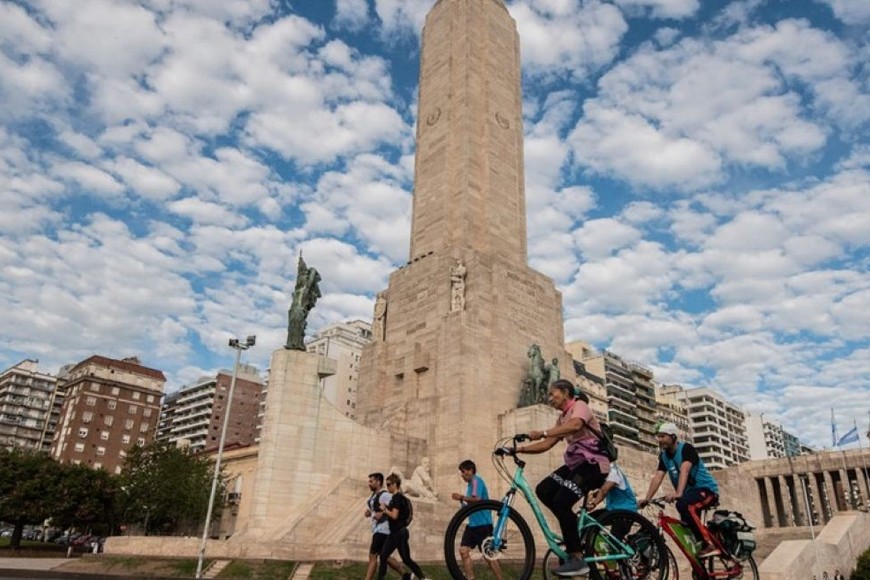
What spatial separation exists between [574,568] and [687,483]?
207cm

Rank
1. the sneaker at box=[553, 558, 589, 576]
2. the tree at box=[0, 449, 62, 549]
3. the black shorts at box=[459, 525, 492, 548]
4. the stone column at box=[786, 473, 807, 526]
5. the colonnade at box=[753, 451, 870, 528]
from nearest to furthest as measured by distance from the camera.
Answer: the sneaker at box=[553, 558, 589, 576] → the black shorts at box=[459, 525, 492, 548] → the tree at box=[0, 449, 62, 549] → the colonnade at box=[753, 451, 870, 528] → the stone column at box=[786, 473, 807, 526]

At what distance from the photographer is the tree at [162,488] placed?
39438mm

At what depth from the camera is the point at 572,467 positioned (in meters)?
6.15

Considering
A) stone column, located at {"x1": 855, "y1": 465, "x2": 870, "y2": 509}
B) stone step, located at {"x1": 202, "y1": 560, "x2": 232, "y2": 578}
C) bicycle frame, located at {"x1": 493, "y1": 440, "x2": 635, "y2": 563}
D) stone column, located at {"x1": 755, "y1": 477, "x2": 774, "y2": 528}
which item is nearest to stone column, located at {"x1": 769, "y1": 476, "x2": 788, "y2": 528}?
stone column, located at {"x1": 755, "y1": 477, "x2": 774, "y2": 528}

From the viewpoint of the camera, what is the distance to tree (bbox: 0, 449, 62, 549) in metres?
36.1

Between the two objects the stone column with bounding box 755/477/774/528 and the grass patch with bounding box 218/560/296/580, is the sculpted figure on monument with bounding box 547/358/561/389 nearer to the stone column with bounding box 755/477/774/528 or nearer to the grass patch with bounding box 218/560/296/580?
the grass patch with bounding box 218/560/296/580

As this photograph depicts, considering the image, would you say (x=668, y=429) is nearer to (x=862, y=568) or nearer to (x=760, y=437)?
(x=862, y=568)

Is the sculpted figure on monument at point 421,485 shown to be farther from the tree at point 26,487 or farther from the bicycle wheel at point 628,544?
the tree at point 26,487

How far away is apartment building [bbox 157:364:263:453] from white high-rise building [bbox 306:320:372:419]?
13.7 m

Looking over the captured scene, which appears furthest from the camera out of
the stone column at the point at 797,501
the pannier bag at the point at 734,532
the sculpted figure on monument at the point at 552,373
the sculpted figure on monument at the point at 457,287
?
the stone column at the point at 797,501

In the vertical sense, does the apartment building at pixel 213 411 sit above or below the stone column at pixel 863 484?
above

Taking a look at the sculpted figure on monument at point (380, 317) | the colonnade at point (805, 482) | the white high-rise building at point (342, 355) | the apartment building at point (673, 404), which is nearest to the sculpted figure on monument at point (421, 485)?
the sculpted figure on monument at point (380, 317)

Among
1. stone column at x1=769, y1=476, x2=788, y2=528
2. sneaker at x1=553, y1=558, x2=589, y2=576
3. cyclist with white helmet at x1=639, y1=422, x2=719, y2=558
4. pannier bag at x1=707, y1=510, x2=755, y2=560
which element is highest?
stone column at x1=769, y1=476, x2=788, y2=528

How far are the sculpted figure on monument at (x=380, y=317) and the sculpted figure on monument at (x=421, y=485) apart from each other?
940cm
